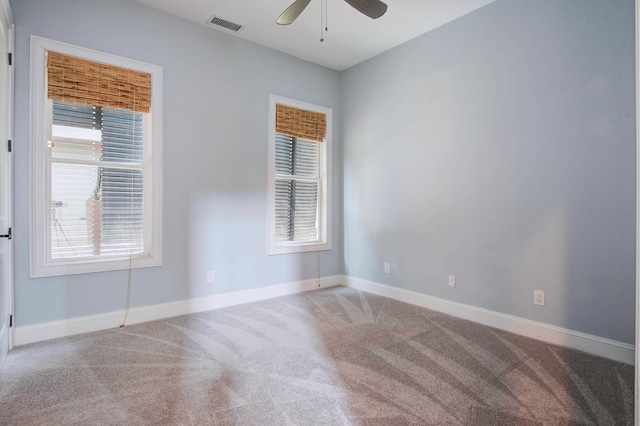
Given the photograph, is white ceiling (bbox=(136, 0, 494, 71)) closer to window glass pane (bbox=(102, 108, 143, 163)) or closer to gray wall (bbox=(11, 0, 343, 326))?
gray wall (bbox=(11, 0, 343, 326))

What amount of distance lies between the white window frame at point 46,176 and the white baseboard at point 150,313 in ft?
1.33

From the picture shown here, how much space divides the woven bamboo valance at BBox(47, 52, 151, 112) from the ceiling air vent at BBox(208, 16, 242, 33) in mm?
849

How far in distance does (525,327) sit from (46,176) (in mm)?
4104

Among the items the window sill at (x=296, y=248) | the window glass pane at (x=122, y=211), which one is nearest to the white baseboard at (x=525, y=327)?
the window sill at (x=296, y=248)

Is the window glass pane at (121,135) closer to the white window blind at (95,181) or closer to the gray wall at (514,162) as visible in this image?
the white window blind at (95,181)

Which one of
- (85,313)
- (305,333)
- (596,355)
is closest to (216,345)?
(305,333)

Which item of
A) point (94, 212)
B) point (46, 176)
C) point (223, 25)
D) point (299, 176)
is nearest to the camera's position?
point (46, 176)

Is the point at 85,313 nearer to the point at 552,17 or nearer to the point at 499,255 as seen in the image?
the point at 499,255

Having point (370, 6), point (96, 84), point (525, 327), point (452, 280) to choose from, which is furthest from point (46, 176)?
point (525, 327)

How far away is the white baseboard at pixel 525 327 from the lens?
2.43 meters

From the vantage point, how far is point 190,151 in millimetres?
3400

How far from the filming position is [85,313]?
2895 millimetres

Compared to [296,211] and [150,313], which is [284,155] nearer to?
[296,211]

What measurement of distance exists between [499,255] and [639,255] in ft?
6.96
